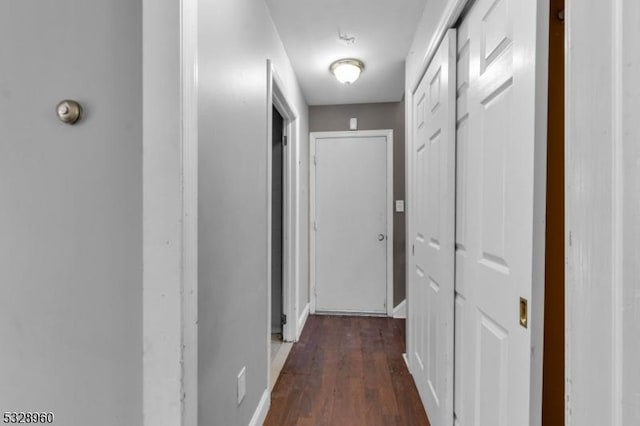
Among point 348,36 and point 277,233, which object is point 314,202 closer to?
point 277,233

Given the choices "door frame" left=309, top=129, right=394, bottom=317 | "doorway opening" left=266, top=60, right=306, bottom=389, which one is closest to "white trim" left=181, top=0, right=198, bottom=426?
"doorway opening" left=266, top=60, right=306, bottom=389

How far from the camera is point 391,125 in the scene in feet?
12.0

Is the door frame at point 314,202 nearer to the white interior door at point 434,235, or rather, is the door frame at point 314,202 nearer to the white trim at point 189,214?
the white interior door at point 434,235

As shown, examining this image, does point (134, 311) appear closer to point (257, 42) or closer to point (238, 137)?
point (238, 137)

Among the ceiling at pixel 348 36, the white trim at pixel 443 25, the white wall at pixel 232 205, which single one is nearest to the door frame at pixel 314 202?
the ceiling at pixel 348 36

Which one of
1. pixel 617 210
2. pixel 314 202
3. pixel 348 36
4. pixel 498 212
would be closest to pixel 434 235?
pixel 498 212

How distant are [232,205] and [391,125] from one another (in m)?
2.73

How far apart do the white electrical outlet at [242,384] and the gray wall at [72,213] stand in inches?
21.2

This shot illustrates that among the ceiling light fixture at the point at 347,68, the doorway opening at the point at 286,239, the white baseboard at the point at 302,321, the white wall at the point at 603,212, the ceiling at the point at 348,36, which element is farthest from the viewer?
the white baseboard at the point at 302,321

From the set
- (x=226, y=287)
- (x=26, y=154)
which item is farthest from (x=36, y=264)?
(x=226, y=287)

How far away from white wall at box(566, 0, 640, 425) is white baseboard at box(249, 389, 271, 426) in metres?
1.60

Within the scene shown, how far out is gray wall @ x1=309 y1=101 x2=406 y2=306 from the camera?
11.8 ft

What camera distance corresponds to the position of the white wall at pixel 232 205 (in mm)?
1129

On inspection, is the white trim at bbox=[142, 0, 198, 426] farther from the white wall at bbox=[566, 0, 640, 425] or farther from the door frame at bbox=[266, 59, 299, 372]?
the door frame at bbox=[266, 59, 299, 372]
